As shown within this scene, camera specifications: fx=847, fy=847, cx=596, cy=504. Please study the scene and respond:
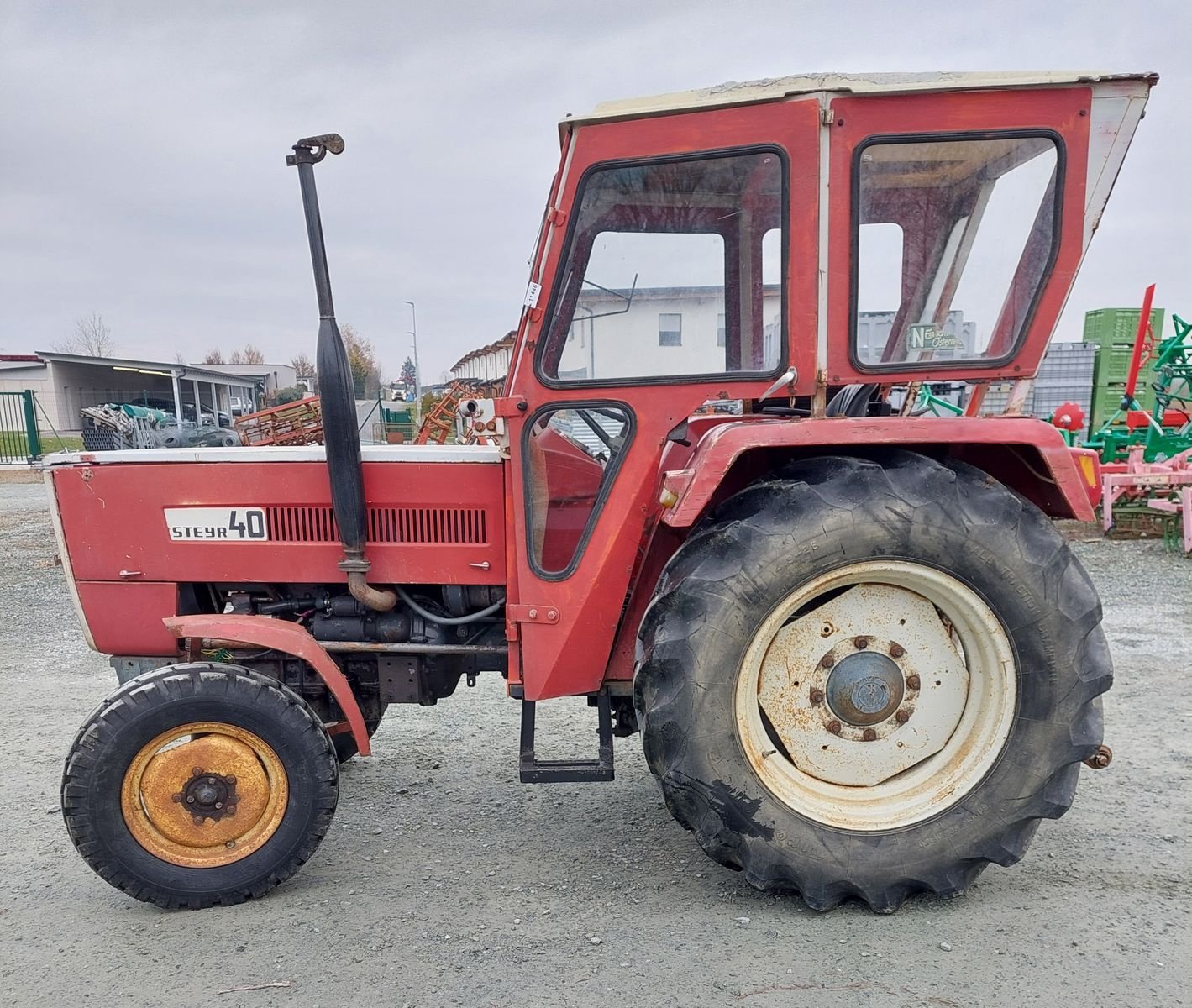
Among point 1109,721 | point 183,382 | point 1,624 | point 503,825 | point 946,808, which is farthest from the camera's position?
point 183,382

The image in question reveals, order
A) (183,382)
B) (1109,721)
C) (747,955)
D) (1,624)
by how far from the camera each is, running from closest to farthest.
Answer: (747,955) < (1109,721) < (1,624) < (183,382)

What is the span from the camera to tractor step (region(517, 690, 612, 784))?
274 cm

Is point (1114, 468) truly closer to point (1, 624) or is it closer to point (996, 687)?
point (996, 687)

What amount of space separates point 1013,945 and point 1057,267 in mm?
1919

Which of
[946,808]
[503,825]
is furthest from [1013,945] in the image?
[503,825]

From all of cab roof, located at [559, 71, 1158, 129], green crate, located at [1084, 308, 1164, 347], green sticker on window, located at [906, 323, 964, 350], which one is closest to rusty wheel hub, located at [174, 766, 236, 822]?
cab roof, located at [559, 71, 1158, 129]

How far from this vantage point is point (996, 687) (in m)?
2.52

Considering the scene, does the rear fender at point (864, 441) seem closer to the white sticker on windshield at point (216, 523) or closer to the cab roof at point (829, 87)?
the cab roof at point (829, 87)

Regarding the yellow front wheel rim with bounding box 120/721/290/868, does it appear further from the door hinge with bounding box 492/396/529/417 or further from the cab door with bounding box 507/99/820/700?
the door hinge with bounding box 492/396/529/417

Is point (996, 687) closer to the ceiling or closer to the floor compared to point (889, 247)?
closer to the floor

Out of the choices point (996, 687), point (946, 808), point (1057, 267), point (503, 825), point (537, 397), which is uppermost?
point (1057, 267)

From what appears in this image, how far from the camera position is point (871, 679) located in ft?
8.46

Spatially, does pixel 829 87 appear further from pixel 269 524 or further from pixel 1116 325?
pixel 1116 325

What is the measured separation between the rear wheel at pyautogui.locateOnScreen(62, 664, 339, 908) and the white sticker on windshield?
19.8 inches
